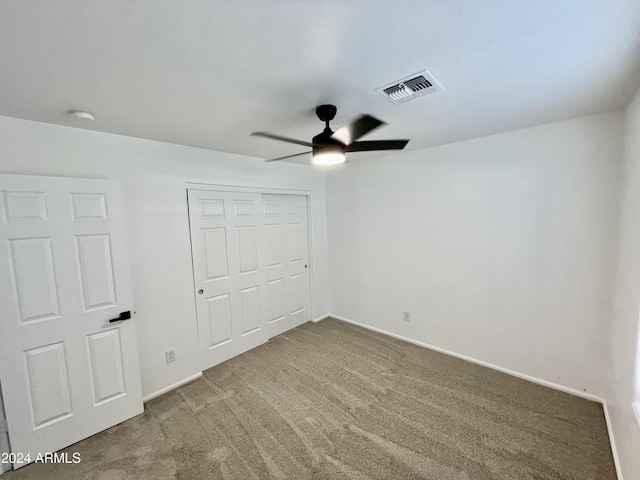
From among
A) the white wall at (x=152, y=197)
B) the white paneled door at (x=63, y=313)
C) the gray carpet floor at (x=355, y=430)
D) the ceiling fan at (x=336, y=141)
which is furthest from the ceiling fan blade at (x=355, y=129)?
the gray carpet floor at (x=355, y=430)

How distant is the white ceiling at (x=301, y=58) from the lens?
3.21ft

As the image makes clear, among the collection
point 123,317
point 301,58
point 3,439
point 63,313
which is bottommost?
point 3,439

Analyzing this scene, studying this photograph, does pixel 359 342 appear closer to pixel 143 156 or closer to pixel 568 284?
pixel 568 284

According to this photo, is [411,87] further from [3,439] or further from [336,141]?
[3,439]

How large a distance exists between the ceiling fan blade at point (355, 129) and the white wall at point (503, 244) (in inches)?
70.3

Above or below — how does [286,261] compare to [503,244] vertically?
below

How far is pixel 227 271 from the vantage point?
10.2 ft

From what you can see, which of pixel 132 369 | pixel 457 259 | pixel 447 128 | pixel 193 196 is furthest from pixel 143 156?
pixel 457 259

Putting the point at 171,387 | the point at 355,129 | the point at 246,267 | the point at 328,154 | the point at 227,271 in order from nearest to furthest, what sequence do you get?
the point at 355,129, the point at 328,154, the point at 171,387, the point at 227,271, the point at 246,267

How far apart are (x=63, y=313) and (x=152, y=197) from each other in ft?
3.77

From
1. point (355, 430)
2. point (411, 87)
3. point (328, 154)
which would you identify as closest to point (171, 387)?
point (355, 430)

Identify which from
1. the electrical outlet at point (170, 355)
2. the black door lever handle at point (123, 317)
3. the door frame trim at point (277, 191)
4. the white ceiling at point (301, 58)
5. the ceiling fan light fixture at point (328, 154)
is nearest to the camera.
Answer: the white ceiling at point (301, 58)

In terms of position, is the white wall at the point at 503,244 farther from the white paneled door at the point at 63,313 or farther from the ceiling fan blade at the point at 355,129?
the white paneled door at the point at 63,313

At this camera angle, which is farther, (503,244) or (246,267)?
(246,267)
